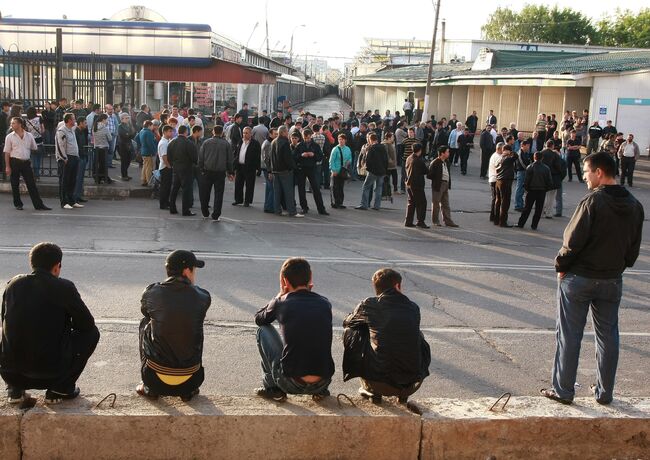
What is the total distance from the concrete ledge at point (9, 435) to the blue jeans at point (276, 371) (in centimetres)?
169

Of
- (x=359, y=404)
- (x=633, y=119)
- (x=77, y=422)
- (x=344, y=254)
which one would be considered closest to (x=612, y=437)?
(x=359, y=404)

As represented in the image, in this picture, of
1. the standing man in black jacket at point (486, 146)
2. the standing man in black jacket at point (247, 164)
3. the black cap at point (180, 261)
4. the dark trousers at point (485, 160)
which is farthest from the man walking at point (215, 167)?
the dark trousers at point (485, 160)

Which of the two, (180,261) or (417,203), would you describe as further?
(417,203)

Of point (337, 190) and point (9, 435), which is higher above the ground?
point (337, 190)

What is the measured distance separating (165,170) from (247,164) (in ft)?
6.05

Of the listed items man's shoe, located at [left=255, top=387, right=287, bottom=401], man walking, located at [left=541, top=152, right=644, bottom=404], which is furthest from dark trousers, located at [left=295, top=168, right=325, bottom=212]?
man walking, located at [left=541, top=152, right=644, bottom=404]

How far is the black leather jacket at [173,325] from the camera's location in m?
5.44

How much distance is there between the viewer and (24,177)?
14859mm

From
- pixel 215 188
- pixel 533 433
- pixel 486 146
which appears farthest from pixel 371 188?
pixel 533 433

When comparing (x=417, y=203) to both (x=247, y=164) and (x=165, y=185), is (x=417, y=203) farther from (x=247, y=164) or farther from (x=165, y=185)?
(x=165, y=185)

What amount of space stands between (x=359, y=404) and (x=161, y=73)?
99.7 feet

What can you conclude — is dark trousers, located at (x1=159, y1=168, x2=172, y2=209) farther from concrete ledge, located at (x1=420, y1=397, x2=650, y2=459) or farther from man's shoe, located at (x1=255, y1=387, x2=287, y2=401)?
concrete ledge, located at (x1=420, y1=397, x2=650, y2=459)

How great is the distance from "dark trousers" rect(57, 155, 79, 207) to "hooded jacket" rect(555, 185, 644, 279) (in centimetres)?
1173

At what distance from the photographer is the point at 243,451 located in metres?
5.29
